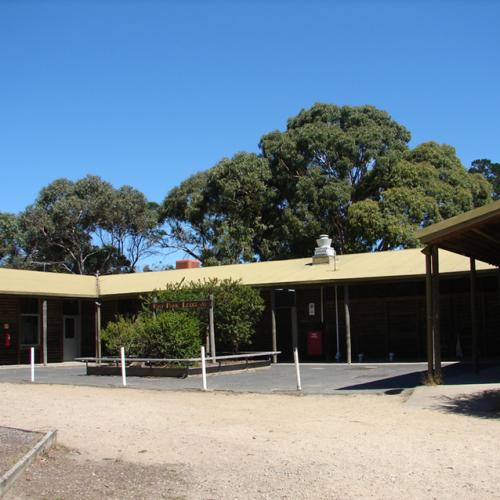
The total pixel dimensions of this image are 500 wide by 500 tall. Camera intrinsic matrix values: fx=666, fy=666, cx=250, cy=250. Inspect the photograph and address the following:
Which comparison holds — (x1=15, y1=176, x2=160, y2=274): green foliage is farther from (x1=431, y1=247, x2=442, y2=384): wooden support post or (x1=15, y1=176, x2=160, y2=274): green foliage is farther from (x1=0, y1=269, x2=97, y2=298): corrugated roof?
(x1=431, y1=247, x2=442, y2=384): wooden support post

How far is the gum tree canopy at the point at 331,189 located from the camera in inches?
1251

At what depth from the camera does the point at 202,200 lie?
38875mm

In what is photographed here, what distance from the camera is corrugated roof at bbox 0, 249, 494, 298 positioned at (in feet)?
69.4

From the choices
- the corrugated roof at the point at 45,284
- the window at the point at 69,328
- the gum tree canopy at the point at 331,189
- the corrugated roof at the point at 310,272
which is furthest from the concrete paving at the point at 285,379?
the gum tree canopy at the point at 331,189

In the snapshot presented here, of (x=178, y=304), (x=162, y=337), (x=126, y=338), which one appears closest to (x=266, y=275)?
(x=178, y=304)

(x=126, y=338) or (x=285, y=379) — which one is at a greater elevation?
(x=126, y=338)

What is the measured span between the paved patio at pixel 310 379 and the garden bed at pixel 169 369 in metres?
0.27

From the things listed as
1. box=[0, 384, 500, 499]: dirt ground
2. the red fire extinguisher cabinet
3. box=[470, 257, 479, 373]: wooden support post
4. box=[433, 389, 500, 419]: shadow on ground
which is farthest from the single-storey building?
box=[0, 384, 500, 499]: dirt ground

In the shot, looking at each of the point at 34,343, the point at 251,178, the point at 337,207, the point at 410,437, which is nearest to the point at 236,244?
the point at 251,178

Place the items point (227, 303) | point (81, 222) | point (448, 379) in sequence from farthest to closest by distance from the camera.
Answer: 1. point (81, 222)
2. point (227, 303)
3. point (448, 379)

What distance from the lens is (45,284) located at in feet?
87.4

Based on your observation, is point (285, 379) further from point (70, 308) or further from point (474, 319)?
point (70, 308)

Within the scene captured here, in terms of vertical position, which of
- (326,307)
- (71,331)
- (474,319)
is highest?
(326,307)

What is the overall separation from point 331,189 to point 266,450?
26643 millimetres
